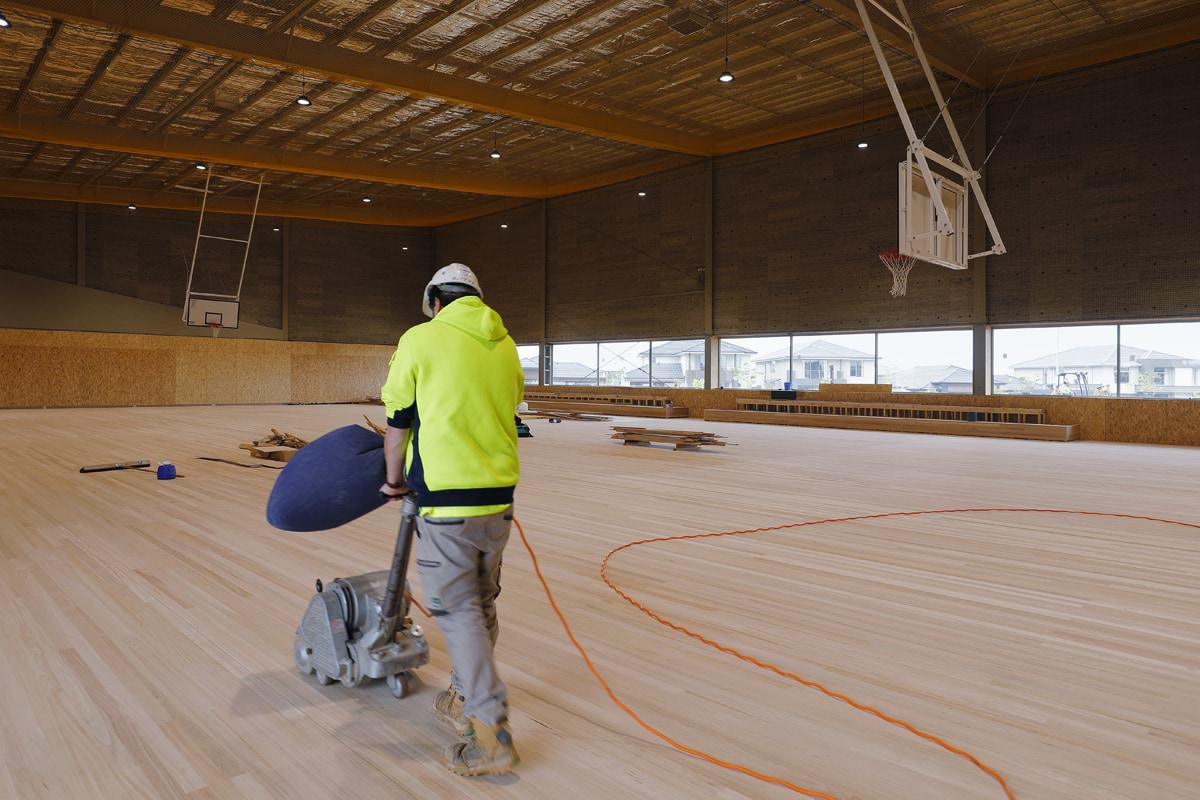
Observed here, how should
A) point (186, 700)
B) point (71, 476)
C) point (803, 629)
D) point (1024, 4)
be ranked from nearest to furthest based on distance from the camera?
1. point (186, 700)
2. point (803, 629)
3. point (71, 476)
4. point (1024, 4)

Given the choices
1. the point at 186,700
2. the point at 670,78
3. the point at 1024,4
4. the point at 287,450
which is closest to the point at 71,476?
the point at 287,450

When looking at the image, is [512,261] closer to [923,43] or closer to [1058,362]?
[923,43]

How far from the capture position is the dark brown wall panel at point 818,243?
16.2 meters

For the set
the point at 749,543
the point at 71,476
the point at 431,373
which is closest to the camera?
the point at 431,373

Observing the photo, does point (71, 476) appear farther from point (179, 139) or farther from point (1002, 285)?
point (1002, 285)

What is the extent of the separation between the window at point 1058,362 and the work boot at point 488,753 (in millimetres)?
15592

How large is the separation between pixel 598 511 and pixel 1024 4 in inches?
460

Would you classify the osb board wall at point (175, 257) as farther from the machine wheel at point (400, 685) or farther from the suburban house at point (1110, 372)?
the machine wheel at point (400, 685)

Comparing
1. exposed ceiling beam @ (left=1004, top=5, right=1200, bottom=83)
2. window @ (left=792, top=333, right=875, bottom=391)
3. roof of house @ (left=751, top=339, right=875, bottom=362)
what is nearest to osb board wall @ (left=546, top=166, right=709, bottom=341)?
roof of house @ (left=751, top=339, right=875, bottom=362)

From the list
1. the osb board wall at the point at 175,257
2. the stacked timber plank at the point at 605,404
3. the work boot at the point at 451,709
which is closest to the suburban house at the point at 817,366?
the stacked timber plank at the point at 605,404

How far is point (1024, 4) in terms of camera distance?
12.2m

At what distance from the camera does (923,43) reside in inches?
518

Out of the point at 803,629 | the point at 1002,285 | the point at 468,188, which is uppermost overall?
the point at 468,188

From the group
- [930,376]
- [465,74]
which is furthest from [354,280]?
[930,376]
